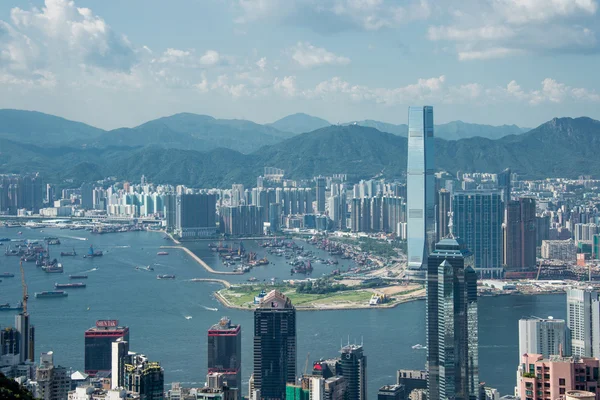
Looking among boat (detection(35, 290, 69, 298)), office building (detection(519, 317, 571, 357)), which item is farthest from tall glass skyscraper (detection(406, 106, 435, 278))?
office building (detection(519, 317, 571, 357))

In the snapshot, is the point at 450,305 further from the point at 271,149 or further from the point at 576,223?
the point at 271,149

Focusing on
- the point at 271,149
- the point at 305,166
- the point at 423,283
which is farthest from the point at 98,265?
the point at 271,149

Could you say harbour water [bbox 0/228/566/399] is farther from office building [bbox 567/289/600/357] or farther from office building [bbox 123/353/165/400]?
office building [bbox 123/353/165/400]

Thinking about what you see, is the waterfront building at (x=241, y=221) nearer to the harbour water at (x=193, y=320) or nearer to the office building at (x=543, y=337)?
the harbour water at (x=193, y=320)

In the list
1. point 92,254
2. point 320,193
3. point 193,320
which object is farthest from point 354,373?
point 320,193

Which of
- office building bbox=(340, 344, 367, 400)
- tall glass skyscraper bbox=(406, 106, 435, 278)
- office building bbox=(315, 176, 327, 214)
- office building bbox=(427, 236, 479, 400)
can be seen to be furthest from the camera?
office building bbox=(315, 176, 327, 214)

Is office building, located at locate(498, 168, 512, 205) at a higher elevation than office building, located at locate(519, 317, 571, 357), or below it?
higher

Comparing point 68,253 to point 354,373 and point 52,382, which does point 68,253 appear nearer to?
point 354,373
